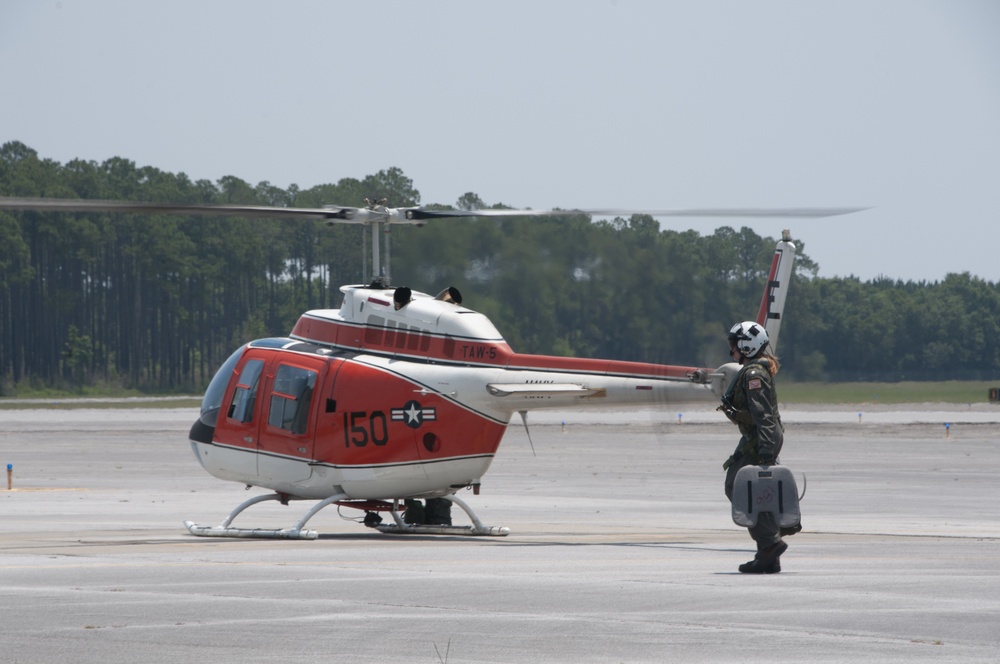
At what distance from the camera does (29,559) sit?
41.3 feet

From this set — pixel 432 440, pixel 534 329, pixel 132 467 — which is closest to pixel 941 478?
pixel 534 329

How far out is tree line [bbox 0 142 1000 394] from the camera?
20812 mm

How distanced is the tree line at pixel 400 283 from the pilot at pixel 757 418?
3.02 m

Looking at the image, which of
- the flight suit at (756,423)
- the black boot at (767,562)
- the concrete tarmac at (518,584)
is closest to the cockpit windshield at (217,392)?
the concrete tarmac at (518,584)

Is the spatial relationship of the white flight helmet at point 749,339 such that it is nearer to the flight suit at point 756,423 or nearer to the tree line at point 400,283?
the flight suit at point 756,423

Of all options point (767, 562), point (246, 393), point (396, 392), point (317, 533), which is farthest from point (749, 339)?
point (246, 393)

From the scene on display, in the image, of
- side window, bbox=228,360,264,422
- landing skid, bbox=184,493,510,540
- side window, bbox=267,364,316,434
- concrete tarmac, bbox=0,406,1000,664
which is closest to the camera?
concrete tarmac, bbox=0,406,1000,664

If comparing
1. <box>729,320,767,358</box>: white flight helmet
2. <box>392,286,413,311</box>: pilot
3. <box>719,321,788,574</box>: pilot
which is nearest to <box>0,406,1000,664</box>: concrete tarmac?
<box>719,321,788,574</box>: pilot

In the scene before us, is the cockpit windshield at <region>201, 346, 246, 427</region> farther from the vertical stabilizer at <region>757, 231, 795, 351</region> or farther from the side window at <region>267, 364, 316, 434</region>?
the vertical stabilizer at <region>757, 231, 795, 351</region>

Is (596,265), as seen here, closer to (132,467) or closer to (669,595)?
(669,595)

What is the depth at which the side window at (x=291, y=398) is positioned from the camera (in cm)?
1556

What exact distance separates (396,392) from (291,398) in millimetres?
1394

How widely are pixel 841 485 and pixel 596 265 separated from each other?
8025mm

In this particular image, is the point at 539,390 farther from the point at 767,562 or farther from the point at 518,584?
the point at 518,584
